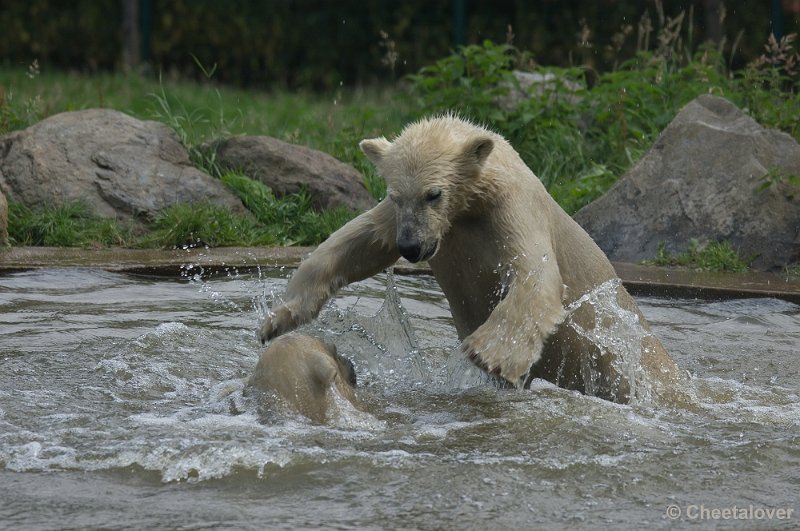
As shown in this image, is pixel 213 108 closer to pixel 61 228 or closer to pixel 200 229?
pixel 200 229

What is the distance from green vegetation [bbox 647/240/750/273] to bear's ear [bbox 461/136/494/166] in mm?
3671

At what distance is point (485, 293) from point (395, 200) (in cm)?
57

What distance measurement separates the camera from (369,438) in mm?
4324

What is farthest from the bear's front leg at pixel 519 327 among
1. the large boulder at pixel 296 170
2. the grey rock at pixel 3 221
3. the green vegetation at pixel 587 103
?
the green vegetation at pixel 587 103

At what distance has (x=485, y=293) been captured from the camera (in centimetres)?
504

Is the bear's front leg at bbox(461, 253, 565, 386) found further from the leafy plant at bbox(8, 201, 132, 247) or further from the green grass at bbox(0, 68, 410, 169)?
the green grass at bbox(0, 68, 410, 169)

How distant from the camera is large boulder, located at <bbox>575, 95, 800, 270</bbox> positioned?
833 cm

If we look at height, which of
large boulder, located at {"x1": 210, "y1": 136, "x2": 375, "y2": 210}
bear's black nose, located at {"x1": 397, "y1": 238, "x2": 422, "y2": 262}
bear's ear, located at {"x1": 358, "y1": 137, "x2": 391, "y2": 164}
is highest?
bear's ear, located at {"x1": 358, "y1": 137, "x2": 391, "y2": 164}

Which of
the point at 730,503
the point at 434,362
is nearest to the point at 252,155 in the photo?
the point at 434,362

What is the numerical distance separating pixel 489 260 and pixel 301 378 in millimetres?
941

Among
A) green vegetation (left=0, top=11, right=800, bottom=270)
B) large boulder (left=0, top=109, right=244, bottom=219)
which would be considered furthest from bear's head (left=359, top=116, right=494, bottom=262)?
large boulder (left=0, top=109, right=244, bottom=219)

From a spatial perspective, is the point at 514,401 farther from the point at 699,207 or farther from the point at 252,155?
the point at 252,155

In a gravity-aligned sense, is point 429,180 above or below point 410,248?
above

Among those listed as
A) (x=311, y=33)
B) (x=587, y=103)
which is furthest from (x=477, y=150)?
(x=311, y=33)
